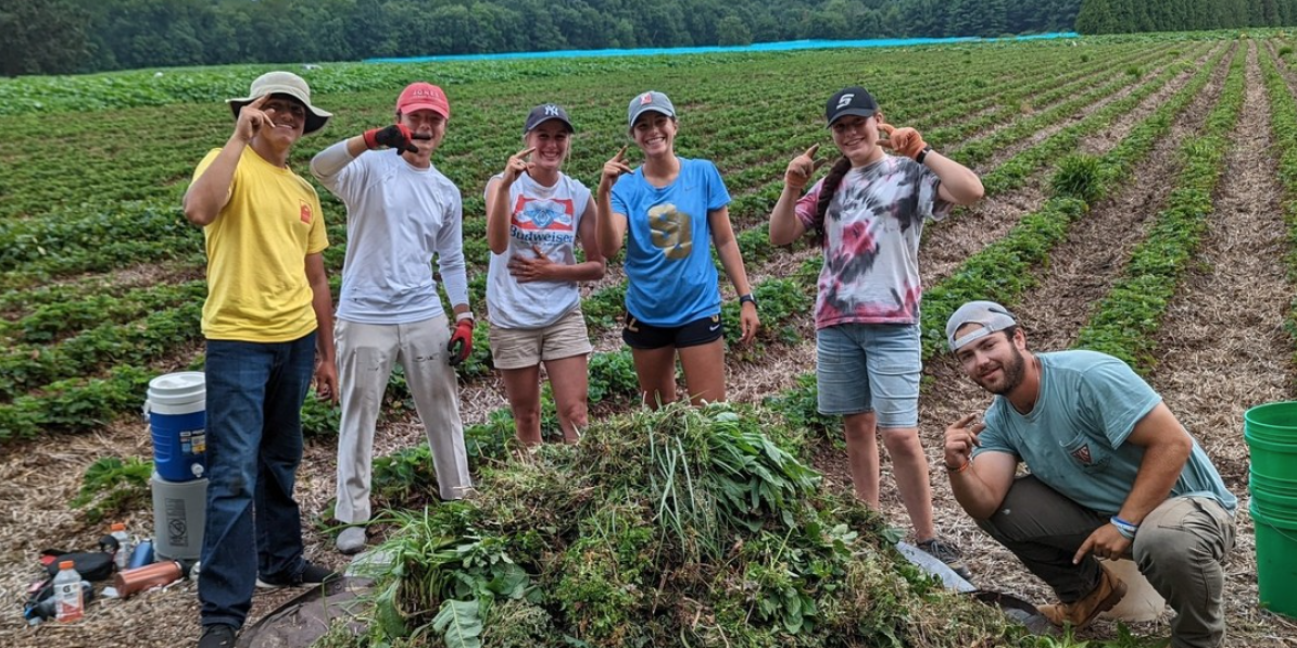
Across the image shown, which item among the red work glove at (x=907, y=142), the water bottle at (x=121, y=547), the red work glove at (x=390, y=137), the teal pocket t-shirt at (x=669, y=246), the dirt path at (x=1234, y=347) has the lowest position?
the dirt path at (x=1234, y=347)

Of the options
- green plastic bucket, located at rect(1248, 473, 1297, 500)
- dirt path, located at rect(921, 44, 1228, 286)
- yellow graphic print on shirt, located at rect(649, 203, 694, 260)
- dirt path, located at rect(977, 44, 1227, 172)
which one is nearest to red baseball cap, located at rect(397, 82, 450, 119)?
yellow graphic print on shirt, located at rect(649, 203, 694, 260)

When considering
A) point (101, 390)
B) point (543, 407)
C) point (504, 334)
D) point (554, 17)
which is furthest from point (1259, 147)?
point (554, 17)

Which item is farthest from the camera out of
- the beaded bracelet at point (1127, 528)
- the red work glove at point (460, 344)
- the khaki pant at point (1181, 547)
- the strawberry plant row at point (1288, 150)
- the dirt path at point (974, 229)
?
the dirt path at point (974, 229)

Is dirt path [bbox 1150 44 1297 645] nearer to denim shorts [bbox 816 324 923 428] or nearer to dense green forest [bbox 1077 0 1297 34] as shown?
denim shorts [bbox 816 324 923 428]

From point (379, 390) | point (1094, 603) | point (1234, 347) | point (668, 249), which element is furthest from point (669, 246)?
point (1234, 347)

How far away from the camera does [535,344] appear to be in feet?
15.4

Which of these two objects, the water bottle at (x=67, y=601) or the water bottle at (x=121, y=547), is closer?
the water bottle at (x=67, y=601)

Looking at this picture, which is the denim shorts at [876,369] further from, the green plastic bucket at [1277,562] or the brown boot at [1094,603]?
the green plastic bucket at [1277,562]

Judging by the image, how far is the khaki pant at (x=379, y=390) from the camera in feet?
14.5

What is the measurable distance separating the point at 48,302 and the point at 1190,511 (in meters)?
9.72

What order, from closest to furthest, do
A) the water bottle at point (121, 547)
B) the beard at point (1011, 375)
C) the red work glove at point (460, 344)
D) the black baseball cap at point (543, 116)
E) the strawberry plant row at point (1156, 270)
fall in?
the beard at point (1011, 375) < the black baseball cap at point (543, 116) < the red work glove at point (460, 344) < the water bottle at point (121, 547) < the strawberry plant row at point (1156, 270)

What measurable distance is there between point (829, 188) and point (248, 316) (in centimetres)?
262

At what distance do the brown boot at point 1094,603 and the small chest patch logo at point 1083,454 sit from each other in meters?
0.51

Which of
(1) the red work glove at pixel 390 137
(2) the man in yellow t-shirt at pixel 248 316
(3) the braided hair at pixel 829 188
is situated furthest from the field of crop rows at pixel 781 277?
(1) the red work glove at pixel 390 137
